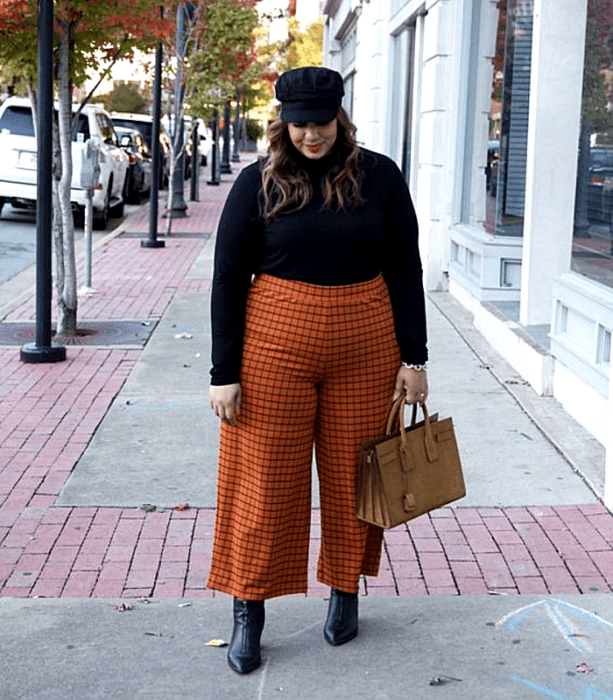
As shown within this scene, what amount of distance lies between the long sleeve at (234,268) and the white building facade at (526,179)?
239 cm

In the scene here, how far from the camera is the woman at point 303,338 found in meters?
4.20

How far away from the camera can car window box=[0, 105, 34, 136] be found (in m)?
21.0

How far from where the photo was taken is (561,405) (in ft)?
26.4

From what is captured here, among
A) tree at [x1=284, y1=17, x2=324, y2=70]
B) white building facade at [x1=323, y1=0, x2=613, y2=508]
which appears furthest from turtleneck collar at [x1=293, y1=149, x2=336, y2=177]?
tree at [x1=284, y1=17, x2=324, y2=70]

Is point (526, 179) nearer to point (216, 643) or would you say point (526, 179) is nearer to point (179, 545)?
point (179, 545)

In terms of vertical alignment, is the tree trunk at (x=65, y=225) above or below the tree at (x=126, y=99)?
below

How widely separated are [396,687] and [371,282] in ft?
4.16

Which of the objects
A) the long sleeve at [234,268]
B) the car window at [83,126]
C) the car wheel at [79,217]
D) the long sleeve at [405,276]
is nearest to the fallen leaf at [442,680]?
the long sleeve at [405,276]

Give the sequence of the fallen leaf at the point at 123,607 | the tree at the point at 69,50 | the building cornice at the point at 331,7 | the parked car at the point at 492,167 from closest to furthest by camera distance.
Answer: the fallen leaf at the point at 123,607 → the tree at the point at 69,50 → the parked car at the point at 492,167 → the building cornice at the point at 331,7

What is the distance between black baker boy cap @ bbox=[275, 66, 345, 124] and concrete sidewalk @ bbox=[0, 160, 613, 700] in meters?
1.75

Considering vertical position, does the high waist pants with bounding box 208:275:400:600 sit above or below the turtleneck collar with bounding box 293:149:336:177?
below

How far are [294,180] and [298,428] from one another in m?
0.79

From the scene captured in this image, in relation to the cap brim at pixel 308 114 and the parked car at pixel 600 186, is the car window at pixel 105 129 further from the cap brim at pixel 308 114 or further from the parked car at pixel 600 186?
the cap brim at pixel 308 114

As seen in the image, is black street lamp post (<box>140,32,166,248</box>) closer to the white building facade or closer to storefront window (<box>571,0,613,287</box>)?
the white building facade
